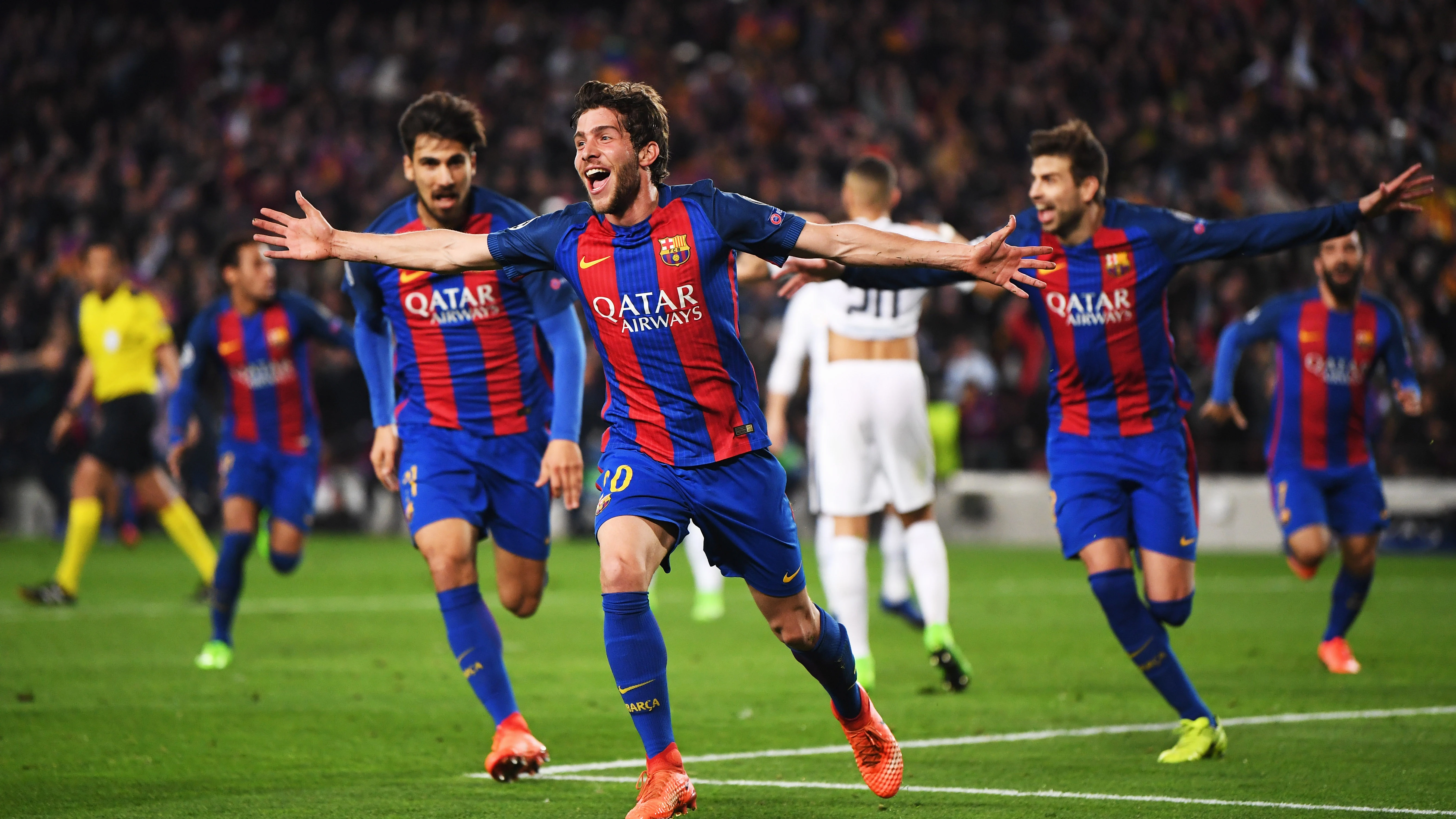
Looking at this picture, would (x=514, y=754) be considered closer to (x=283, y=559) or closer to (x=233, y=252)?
(x=283, y=559)

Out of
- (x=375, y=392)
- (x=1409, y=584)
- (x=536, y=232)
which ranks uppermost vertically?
(x=536, y=232)

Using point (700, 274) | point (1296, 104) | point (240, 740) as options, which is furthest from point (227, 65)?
point (700, 274)

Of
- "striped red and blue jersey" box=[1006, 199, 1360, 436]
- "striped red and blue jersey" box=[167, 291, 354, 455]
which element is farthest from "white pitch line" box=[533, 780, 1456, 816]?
"striped red and blue jersey" box=[167, 291, 354, 455]

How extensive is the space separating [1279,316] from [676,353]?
563cm

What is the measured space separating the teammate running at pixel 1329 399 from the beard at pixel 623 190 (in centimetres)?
506

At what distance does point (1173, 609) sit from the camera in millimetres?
6320

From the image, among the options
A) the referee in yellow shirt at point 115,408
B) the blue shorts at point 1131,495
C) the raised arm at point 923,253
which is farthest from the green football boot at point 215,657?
the raised arm at point 923,253

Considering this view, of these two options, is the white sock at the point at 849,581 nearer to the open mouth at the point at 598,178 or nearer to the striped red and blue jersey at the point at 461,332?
the striped red and blue jersey at the point at 461,332

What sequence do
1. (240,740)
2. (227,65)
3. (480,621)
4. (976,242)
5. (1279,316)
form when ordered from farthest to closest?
(227,65) → (1279,316) → (240,740) → (480,621) → (976,242)

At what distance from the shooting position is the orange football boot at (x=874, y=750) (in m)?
5.20

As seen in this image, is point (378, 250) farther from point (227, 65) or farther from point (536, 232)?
point (227, 65)

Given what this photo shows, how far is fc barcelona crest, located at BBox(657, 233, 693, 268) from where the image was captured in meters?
4.97

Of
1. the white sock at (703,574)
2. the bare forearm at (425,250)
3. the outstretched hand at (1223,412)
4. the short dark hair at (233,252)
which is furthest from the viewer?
the white sock at (703,574)

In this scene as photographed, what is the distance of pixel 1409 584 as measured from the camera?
535 inches
